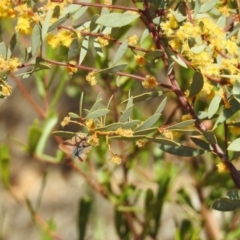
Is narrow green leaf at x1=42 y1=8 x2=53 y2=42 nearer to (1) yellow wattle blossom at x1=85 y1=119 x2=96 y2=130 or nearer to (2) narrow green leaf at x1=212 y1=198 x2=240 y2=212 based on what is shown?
(1) yellow wattle blossom at x1=85 y1=119 x2=96 y2=130

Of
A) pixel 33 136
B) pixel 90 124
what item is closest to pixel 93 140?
pixel 90 124

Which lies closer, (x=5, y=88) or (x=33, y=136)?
(x=5, y=88)

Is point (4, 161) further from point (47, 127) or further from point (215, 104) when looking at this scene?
point (215, 104)

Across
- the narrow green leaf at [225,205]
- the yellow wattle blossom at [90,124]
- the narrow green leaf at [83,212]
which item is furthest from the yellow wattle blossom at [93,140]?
the narrow green leaf at [83,212]

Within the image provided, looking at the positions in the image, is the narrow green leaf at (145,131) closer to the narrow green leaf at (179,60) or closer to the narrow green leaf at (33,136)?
the narrow green leaf at (179,60)

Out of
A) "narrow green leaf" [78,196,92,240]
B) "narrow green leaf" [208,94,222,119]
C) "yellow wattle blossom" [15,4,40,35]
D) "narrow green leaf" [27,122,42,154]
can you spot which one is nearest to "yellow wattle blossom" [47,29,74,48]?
"yellow wattle blossom" [15,4,40,35]

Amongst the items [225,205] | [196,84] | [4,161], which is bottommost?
[4,161]

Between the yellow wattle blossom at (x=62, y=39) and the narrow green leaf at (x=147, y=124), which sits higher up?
the yellow wattle blossom at (x=62, y=39)

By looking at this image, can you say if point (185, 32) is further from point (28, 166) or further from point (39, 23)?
point (28, 166)
